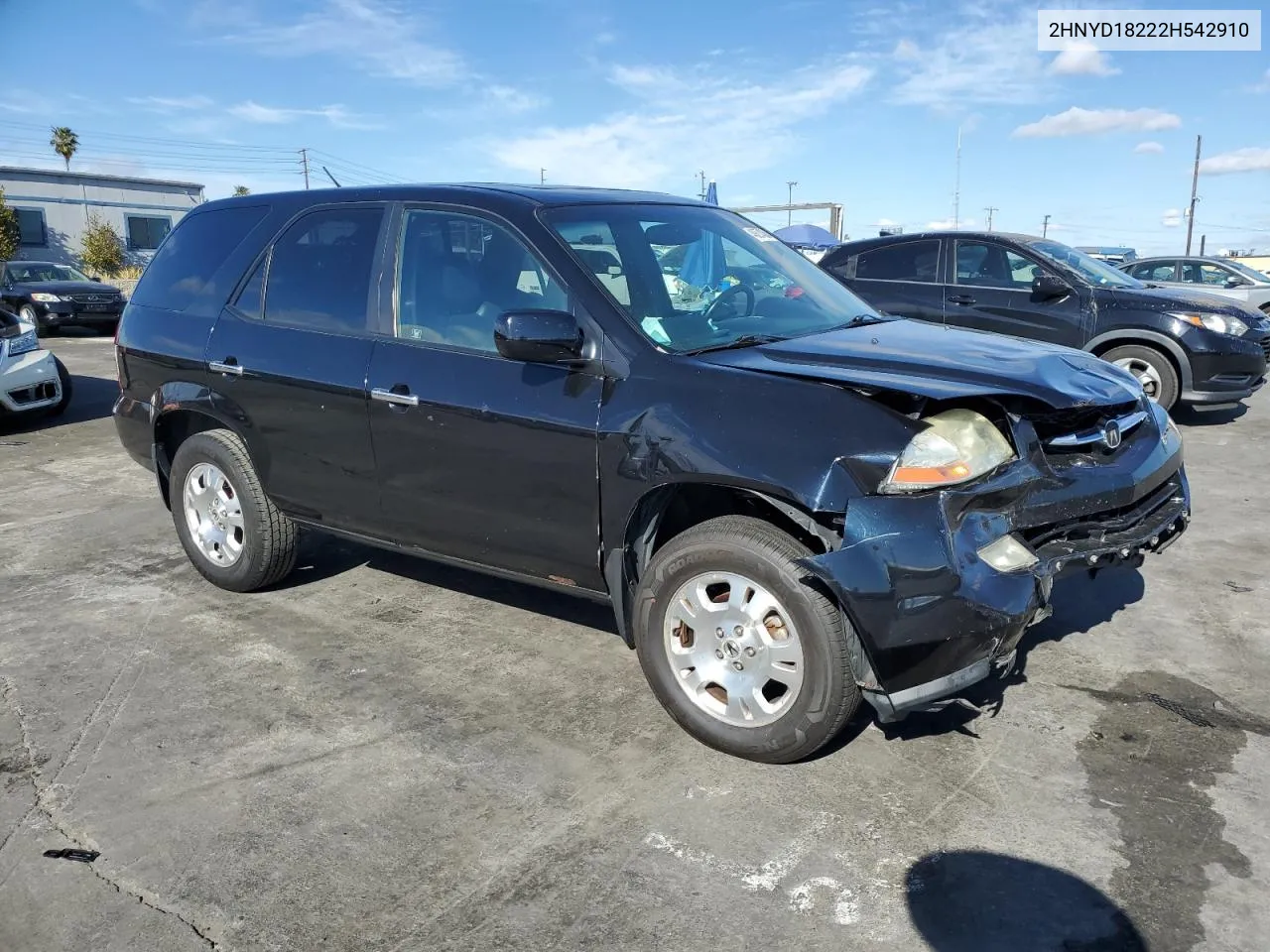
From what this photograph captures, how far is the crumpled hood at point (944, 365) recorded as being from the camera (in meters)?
3.00

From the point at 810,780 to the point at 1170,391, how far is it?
711cm

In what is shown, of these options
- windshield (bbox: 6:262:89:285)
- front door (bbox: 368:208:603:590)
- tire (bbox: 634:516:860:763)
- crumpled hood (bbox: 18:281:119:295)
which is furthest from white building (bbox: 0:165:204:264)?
tire (bbox: 634:516:860:763)

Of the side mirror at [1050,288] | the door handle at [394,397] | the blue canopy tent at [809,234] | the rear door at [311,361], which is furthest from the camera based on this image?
the blue canopy tent at [809,234]

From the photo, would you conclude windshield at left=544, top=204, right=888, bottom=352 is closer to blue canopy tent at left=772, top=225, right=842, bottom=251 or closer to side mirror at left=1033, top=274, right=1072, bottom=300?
side mirror at left=1033, top=274, right=1072, bottom=300

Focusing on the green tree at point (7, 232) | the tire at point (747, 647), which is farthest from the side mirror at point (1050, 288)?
the green tree at point (7, 232)

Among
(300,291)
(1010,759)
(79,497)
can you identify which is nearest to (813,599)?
(1010,759)

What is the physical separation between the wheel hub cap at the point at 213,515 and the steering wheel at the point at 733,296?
8.10 ft

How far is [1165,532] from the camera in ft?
11.2

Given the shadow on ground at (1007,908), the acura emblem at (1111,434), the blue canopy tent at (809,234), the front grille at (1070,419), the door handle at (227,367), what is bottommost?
the shadow on ground at (1007,908)

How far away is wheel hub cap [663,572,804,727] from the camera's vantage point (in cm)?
301

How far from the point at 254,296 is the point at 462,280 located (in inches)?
50.1

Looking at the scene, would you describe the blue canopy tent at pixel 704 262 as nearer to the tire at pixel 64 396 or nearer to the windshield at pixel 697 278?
the windshield at pixel 697 278

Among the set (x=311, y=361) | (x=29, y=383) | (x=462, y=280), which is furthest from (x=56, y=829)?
(x=29, y=383)

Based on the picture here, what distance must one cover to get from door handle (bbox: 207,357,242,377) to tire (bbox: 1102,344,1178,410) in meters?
7.25
